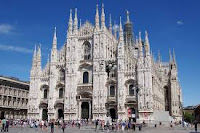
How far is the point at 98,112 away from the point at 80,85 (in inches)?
288

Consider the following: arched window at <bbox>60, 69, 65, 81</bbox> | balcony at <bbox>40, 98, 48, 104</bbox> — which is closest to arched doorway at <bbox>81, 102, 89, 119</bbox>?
arched window at <bbox>60, 69, 65, 81</bbox>

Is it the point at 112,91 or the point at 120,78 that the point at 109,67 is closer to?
the point at 120,78

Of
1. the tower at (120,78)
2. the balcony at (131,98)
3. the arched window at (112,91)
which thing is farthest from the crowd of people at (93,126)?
the arched window at (112,91)

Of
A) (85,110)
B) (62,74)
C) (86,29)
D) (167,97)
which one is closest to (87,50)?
(86,29)

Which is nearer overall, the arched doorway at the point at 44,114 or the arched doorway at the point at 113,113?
the arched doorway at the point at 113,113

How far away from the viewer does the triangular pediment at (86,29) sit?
193 ft

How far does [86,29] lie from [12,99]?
91.2ft

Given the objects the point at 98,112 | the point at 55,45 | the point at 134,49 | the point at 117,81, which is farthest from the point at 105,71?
the point at 134,49

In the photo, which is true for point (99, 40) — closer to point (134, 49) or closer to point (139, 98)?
point (139, 98)

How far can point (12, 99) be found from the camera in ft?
228

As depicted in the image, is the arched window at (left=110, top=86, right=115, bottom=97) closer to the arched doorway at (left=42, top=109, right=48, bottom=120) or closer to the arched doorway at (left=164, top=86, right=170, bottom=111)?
the arched doorway at (left=42, top=109, right=48, bottom=120)

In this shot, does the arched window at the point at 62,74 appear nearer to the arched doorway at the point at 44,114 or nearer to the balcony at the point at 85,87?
the balcony at the point at 85,87

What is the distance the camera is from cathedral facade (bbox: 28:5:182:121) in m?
51.5

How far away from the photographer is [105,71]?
54.8 metres
